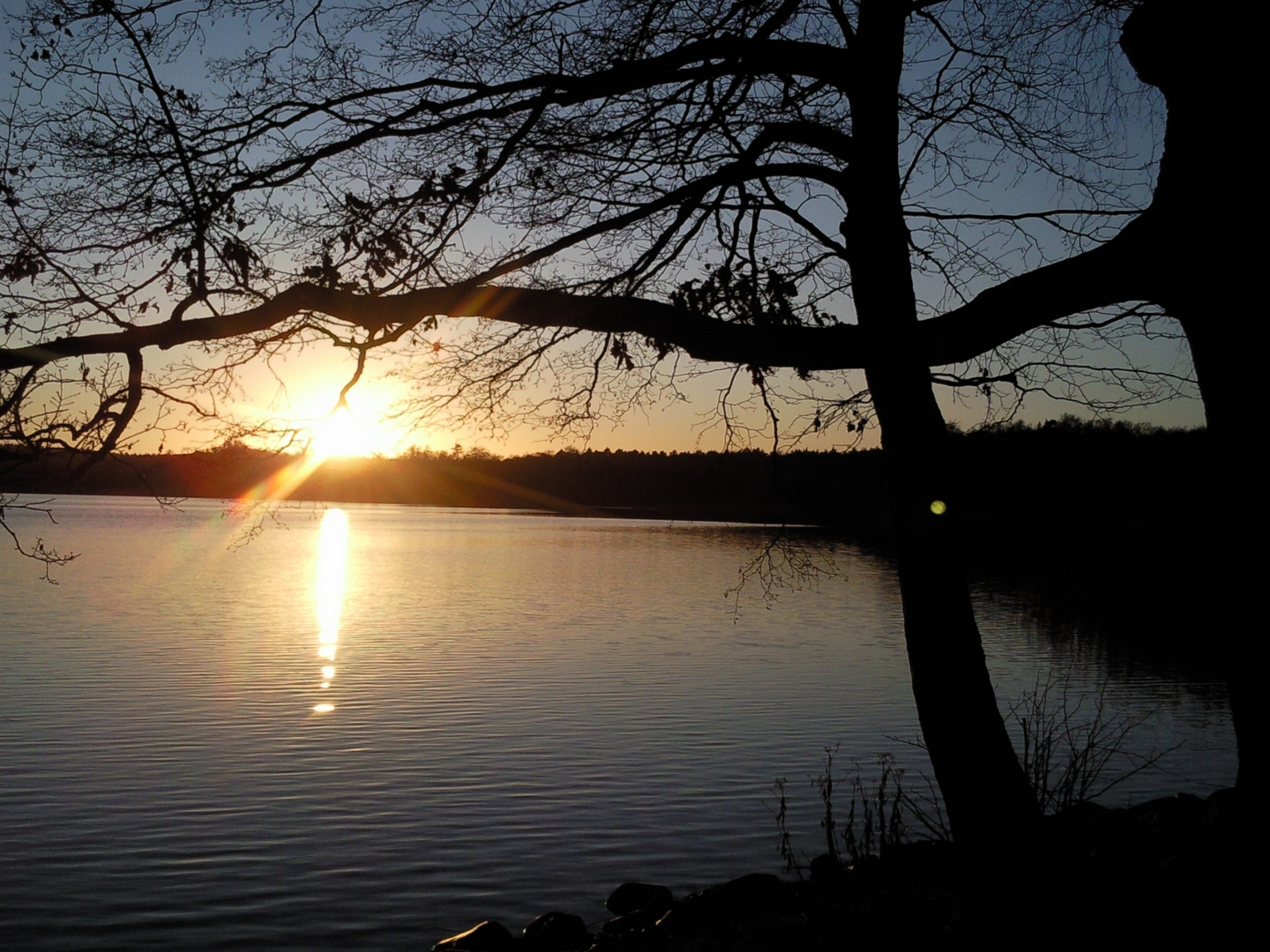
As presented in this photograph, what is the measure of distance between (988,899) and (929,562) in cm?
151

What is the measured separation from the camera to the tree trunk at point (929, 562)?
5.11 meters

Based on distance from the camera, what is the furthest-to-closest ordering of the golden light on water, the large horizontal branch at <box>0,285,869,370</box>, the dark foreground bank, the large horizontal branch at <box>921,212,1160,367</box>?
the golden light on water, the large horizontal branch at <box>0,285,869,370</box>, the large horizontal branch at <box>921,212,1160,367</box>, the dark foreground bank

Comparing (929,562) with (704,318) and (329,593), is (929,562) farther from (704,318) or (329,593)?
(329,593)

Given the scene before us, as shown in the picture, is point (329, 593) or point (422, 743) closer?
point (422, 743)

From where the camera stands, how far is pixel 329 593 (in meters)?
31.9

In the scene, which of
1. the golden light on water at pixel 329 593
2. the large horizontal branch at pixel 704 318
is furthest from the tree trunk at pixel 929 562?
the golden light on water at pixel 329 593

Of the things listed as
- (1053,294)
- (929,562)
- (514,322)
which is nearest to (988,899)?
(929,562)

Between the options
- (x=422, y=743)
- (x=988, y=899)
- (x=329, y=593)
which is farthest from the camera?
(x=329, y=593)

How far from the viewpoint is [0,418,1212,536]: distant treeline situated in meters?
6.17

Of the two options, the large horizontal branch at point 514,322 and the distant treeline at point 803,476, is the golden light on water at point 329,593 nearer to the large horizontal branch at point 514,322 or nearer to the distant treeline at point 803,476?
the distant treeline at point 803,476

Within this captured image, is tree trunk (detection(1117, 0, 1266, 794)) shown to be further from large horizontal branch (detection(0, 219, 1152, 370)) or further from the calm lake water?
the calm lake water

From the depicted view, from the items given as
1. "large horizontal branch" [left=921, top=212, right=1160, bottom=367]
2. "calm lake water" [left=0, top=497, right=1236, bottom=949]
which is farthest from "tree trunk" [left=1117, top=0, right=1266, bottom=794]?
"calm lake water" [left=0, top=497, right=1236, bottom=949]

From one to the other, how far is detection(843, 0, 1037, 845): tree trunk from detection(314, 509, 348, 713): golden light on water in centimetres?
1159

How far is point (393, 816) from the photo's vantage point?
10258mm
